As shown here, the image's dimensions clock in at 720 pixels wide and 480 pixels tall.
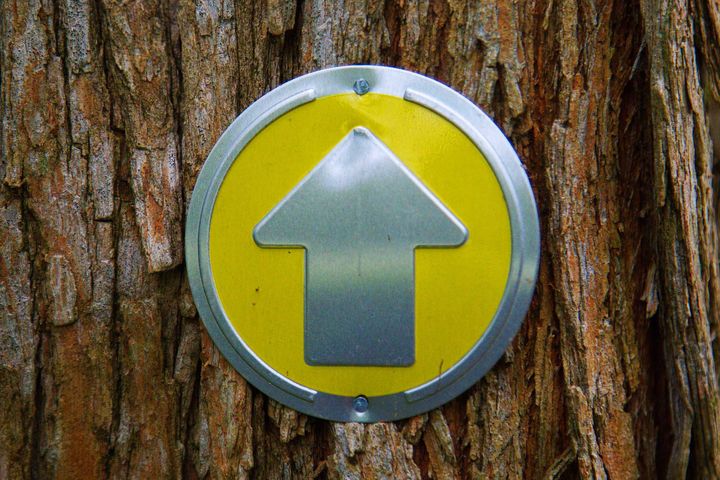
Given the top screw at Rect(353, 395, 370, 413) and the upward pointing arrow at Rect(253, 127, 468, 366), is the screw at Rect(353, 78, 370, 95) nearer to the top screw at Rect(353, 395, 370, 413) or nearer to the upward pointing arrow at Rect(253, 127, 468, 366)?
the upward pointing arrow at Rect(253, 127, 468, 366)

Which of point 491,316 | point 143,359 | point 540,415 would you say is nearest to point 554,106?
point 491,316

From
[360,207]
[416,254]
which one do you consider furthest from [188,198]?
[416,254]

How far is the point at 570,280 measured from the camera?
3.55 ft

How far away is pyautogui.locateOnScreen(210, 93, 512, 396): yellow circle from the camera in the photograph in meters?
1.07

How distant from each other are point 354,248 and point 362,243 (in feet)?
0.05

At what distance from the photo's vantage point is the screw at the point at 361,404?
1.10 m

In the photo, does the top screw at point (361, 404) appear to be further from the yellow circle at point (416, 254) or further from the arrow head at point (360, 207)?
the arrow head at point (360, 207)

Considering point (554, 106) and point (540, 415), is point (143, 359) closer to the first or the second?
point (540, 415)

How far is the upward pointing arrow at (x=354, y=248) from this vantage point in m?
1.08

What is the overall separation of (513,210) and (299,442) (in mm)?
537

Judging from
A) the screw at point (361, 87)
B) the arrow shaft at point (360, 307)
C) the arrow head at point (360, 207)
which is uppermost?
the screw at point (361, 87)

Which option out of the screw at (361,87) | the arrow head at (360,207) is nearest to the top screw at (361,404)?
the arrow head at (360,207)

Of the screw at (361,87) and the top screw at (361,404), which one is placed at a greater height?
the screw at (361,87)

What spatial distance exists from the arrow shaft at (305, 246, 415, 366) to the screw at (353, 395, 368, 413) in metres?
0.06
